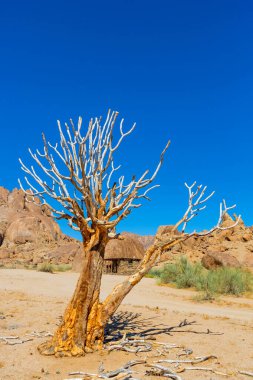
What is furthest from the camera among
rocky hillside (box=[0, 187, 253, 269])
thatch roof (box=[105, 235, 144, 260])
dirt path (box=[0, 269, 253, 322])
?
rocky hillside (box=[0, 187, 253, 269])

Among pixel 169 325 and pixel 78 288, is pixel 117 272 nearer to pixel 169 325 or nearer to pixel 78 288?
pixel 169 325

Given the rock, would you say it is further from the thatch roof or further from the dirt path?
the dirt path

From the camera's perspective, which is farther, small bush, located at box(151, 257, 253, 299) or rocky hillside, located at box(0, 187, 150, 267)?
rocky hillside, located at box(0, 187, 150, 267)

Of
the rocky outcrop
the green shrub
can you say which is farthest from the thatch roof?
the rocky outcrop

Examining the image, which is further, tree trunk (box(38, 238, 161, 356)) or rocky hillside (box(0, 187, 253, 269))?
rocky hillside (box(0, 187, 253, 269))

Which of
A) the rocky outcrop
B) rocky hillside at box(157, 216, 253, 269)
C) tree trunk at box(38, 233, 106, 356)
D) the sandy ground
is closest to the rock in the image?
rocky hillside at box(157, 216, 253, 269)

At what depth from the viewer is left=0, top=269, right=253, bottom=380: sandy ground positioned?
4.85m

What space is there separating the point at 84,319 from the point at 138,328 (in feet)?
7.38

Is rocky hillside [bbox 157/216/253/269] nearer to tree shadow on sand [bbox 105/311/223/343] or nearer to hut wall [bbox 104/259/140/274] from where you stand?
hut wall [bbox 104/259/140/274]

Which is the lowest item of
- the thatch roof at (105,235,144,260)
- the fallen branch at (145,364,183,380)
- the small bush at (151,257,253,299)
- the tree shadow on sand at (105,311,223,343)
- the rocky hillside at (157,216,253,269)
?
the fallen branch at (145,364,183,380)

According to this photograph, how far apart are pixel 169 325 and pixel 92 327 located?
274cm

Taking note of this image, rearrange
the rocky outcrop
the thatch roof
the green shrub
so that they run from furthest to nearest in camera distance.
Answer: the rocky outcrop, the thatch roof, the green shrub

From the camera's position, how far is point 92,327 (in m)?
5.74

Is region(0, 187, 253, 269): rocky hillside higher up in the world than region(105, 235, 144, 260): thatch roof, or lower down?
higher up
